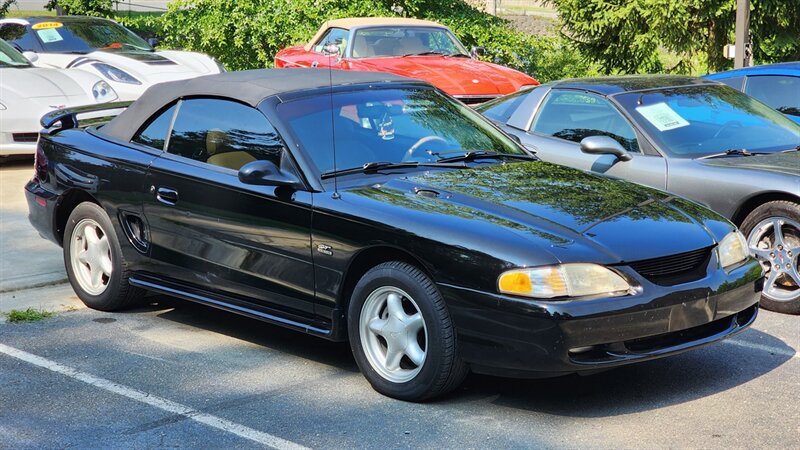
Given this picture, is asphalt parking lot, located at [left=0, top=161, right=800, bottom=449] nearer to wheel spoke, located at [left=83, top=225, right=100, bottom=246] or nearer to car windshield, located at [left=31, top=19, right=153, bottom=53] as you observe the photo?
wheel spoke, located at [left=83, top=225, right=100, bottom=246]

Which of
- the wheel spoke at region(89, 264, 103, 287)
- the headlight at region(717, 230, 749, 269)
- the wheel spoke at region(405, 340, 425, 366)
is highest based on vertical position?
the headlight at region(717, 230, 749, 269)

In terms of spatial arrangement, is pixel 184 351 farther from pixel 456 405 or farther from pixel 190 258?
pixel 456 405

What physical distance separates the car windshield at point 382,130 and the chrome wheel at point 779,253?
1654 mm

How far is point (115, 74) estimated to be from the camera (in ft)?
47.1

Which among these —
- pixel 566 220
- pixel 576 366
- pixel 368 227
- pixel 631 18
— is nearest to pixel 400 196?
pixel 368 227

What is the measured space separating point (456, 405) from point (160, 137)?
245 centimetres

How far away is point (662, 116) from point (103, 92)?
7348 mm

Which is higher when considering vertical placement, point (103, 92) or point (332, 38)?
point (332, 38)

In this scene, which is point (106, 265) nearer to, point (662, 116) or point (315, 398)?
point (315, 398)

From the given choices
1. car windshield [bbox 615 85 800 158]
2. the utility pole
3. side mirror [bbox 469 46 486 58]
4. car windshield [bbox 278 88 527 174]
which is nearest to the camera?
car windshield [bbox 278 88 527 174]

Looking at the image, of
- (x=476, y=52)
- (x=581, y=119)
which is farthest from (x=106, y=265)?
(x=476, y=52)

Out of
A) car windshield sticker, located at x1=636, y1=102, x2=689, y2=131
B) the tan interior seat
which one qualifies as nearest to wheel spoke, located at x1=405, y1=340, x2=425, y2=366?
the tan interior seat

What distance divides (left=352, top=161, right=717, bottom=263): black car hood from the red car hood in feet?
21.9

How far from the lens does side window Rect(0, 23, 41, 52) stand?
1543cm
